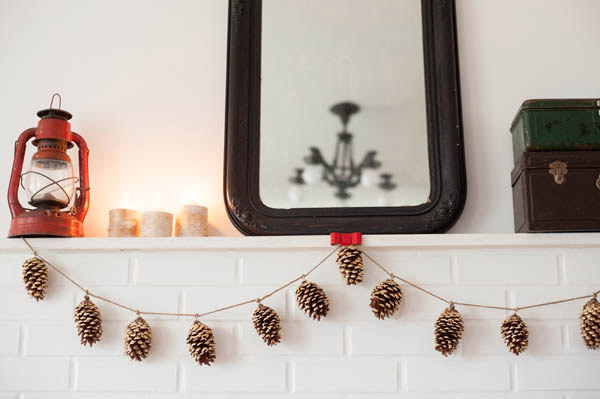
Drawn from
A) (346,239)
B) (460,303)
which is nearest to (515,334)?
(460,303)

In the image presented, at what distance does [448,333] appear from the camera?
4.19 feet

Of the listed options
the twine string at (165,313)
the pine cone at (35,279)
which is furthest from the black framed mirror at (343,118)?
the pine cone at (35,279)

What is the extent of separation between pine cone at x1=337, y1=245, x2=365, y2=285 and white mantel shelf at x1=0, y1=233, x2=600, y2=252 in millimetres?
38

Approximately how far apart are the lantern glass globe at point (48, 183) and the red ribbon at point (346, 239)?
0.62m

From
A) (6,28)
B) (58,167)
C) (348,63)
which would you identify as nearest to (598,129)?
(348,63)

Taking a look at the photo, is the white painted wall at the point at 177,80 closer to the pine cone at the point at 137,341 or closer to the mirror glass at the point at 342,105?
the mirror glass at the point at 342,105

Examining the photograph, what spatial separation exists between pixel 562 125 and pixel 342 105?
0.51 metres

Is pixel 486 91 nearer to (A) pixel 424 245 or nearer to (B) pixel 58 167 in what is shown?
(A) pixel 424 245

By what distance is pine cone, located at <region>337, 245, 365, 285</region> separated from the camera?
A: 132cm

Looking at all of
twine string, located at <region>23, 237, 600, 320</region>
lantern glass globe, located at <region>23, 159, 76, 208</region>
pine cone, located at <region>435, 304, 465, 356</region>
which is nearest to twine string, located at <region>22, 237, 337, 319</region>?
twine string, located at <region>23, 237, 600, 320</region>

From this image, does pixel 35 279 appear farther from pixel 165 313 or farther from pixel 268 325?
pixel 268 325

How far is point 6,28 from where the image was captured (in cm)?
164

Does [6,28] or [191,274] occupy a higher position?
[6,28]

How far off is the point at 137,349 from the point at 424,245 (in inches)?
26.2
